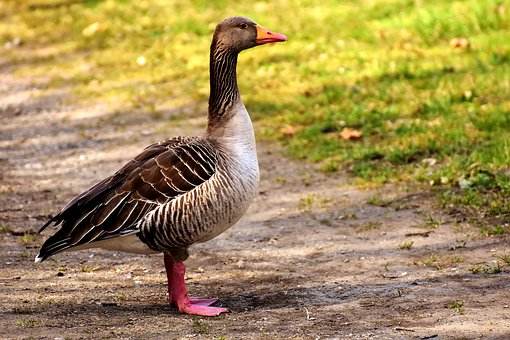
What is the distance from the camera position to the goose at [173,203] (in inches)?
226

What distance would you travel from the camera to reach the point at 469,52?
467 inches

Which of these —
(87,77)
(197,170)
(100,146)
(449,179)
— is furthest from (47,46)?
(197,170)

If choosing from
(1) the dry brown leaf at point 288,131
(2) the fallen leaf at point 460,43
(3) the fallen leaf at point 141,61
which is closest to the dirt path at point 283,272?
(1) the dry brown leaf at point 288,131

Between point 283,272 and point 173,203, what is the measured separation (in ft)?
4.03

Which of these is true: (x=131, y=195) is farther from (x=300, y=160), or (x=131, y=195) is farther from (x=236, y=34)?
(x=300, y=160)

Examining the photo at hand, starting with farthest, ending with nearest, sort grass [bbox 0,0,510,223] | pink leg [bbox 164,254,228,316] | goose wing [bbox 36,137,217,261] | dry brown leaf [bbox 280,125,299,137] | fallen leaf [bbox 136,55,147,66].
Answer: fallen leaf [bbox 136,55,147,66] < dry brown leaf [bbox 280,125,299,137] < grass [bbox 0,0,510,223] < pink leg [bbox 164,254,228,316] < goose wing [bbox 36,137,217,261]

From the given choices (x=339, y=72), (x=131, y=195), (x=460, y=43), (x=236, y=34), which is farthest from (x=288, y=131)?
(x=131, y=195)

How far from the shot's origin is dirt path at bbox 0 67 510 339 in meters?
5.46

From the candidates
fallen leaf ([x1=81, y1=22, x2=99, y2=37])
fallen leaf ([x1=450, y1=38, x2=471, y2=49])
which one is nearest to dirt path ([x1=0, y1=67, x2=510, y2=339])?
fallen leaf ([x1=450, y1=38, x2=471, y2=49])

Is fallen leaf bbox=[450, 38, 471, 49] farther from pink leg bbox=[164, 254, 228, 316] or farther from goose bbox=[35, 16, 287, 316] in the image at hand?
pink leg bbox=[164, 254, 228, 316]

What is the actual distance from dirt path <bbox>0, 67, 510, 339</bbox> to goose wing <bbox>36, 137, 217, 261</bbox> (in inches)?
17.3

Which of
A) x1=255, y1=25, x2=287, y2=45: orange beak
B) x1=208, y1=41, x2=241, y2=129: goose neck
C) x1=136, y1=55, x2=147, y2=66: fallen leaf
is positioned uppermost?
x1=255, y1=25, x2=287, y2=45: orange beak

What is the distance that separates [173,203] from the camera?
5.76 meters

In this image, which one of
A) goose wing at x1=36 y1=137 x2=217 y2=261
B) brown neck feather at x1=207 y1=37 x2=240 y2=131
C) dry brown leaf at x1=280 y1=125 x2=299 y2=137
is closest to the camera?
goose wing at x1=36 y1=137 x2=217 y2=261
